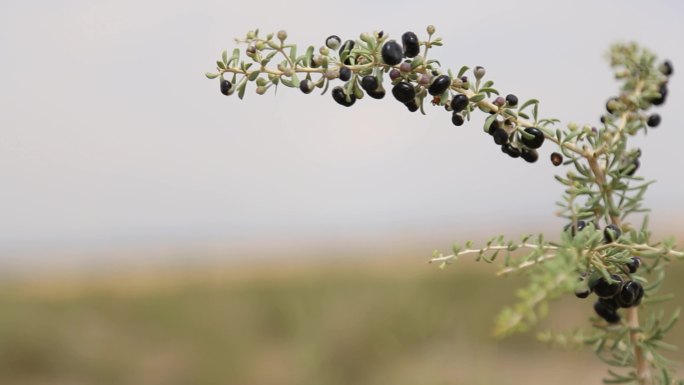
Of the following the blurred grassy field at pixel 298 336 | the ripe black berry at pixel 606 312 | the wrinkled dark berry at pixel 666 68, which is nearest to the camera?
the ripe black berry at pixel 606 312

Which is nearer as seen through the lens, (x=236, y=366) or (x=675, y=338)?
(x=236, y=366)

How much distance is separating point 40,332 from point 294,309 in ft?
5.29

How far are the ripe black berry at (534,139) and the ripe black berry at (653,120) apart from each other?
20 centimetres

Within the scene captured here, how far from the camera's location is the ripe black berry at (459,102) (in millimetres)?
714

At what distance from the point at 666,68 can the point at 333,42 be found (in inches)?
18.6

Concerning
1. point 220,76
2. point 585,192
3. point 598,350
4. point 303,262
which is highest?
point 220,76

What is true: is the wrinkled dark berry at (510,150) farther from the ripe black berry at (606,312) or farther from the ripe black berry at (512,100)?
the ripe black berry at (606,312)

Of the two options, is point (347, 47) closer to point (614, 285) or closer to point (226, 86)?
point (226, 86)

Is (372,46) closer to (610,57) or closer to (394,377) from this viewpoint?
(610,57)

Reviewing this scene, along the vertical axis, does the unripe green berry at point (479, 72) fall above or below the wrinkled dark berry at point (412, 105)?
above

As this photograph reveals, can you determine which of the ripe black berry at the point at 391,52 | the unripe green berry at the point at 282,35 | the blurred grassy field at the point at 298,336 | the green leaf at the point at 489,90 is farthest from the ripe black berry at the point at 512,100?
the blurred grassy field at the point at 298,336

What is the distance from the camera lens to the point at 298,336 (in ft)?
13.6

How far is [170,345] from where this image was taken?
4.31m

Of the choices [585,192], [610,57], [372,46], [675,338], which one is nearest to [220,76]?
[372,46]
